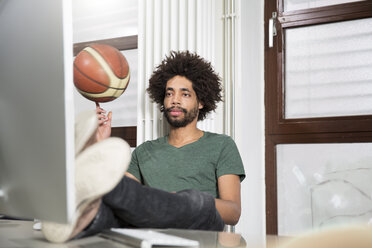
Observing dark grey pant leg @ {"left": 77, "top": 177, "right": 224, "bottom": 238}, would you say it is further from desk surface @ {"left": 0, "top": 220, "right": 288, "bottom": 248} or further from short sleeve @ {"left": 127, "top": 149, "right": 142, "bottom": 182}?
short sleeve @ {"left": 127, "top": 149, "right": 142, "bottom": 182}

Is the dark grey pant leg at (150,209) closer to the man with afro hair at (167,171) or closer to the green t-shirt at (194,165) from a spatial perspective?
the man with afro hair at (167,171)

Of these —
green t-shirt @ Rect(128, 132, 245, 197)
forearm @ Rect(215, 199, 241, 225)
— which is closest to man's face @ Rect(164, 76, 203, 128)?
green t-shirt @ Rect(128, 132, 245, 197)

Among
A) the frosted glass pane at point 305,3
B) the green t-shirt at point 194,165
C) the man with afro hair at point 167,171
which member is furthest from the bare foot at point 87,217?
the frosted glass pane at point 305,3

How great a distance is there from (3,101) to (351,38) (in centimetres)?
217

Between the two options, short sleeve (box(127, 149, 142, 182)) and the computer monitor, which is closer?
the computer monitor

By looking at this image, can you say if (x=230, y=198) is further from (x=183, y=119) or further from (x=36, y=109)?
(x=36, y=109)

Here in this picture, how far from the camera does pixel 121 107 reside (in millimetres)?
2812

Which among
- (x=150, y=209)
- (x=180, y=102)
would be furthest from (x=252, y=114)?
(x=150, y=209)

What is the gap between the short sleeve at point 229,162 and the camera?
158 centimetres

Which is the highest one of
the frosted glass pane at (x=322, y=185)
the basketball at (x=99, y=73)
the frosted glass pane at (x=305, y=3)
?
the frosted glass pane at (x=305, y=3)

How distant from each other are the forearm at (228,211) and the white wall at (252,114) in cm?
80

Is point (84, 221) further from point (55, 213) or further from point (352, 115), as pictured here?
point (352, 115)

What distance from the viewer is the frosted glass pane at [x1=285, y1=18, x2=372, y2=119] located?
2.23 m

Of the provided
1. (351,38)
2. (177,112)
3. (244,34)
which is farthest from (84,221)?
(351,38)
